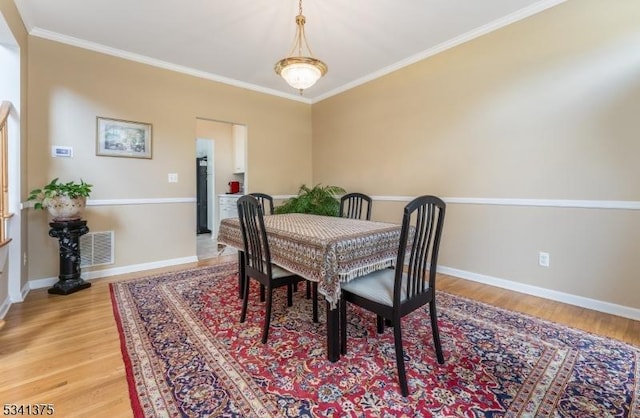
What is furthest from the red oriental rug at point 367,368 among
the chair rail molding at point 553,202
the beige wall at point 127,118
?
the beige wall at point 127,118

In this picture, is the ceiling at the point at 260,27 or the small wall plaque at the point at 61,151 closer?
the ceiling at the point at 260,27

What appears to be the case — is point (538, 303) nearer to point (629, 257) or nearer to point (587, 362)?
point (629, 257)

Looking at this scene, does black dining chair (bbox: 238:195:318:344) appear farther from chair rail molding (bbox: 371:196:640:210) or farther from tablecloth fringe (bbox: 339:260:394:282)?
chair rail molding (bbox: 371:196:640:210)

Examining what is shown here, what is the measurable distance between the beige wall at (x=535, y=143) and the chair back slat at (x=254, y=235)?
230cm

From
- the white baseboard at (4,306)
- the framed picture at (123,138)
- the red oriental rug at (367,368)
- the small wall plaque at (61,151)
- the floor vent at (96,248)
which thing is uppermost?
the framed picture at (123,138)

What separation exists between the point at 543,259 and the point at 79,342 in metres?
3.76

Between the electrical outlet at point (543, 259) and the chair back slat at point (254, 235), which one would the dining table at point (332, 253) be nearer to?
the chair back slat at point (254, 235)

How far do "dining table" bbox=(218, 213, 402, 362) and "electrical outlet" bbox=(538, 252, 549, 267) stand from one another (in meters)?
1.68

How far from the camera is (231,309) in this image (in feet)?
8.09

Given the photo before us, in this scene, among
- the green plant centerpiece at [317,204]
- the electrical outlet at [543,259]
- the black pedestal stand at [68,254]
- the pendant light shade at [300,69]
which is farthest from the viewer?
the green plant centerpiece at [317,204]

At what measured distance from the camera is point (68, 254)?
287 cm

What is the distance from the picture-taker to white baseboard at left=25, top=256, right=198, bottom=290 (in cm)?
300

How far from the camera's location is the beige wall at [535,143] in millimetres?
2273

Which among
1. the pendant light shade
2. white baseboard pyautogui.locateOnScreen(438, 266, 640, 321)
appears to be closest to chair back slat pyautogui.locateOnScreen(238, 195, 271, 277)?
the pendant light shade
